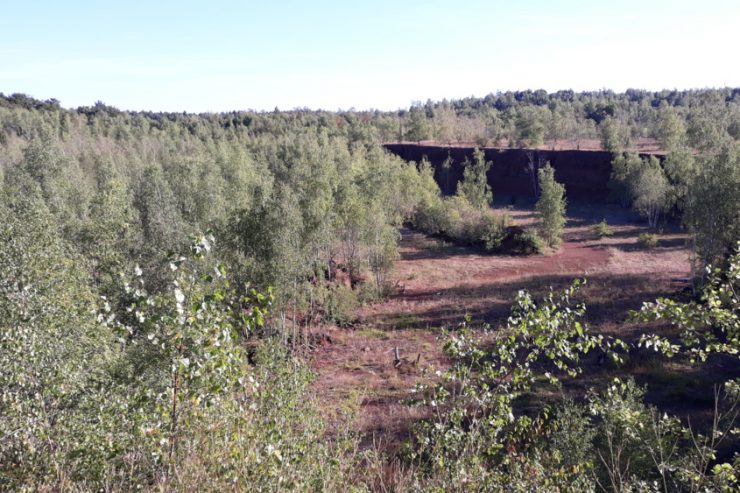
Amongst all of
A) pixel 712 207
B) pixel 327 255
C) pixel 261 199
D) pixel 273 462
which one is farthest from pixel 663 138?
pixel 273 462

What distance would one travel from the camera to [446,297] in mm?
35438

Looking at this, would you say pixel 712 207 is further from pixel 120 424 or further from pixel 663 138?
pixel 663 138

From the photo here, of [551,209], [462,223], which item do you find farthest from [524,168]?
[551,209]

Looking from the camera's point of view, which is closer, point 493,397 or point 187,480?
point 187,480

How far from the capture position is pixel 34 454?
20.1 ft

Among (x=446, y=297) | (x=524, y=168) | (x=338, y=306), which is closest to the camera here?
(x=338, y=306)

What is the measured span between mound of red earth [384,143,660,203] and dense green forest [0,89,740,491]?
509 cm

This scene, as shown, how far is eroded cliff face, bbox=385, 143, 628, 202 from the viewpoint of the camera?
6844 centimetres

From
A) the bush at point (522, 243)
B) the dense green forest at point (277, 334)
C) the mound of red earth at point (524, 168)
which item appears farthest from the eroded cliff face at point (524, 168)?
the bush at point (522, 243)

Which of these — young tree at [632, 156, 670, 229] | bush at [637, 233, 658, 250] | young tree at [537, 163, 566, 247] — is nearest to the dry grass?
bush at [637, 233, 658, 250]

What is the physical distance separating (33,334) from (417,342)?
865 inches

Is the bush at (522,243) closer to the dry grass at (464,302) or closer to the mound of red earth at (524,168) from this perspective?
the dry grass at (464,302)

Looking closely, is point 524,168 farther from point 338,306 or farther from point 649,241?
point 338,306

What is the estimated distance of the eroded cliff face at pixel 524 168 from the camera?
68.4 meters
